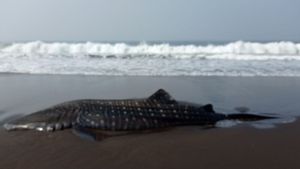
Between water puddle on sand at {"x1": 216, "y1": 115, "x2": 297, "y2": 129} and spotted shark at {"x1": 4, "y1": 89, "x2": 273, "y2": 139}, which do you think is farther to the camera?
water puddle on sand at {"x1": 216, "y1": 115, "x2": 297, "y2": 129}

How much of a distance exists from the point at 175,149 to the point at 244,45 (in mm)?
22246

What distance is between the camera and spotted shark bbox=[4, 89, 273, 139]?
24.5ft

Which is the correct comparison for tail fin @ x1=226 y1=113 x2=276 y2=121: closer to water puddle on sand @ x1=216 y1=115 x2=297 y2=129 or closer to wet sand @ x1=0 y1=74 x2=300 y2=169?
water puddle on sand @ x1=216 y1=115 x2=297 y2=129

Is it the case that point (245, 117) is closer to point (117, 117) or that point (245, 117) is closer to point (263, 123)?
point (263, 123)

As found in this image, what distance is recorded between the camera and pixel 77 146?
671 cm

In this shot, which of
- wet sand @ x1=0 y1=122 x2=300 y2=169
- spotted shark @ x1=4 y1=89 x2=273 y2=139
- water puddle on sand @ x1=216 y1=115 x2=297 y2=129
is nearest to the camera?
wet sand @ x1=0 y1=122 x2=300 y2=169

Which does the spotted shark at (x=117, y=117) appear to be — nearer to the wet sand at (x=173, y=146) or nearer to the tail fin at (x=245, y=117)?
the wet sand at (x=173, y=146)

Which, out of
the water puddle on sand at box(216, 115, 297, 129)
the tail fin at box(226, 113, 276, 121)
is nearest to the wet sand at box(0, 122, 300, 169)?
the water puddle on sand at box(216, 115, 297, 129)

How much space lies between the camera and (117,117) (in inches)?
295

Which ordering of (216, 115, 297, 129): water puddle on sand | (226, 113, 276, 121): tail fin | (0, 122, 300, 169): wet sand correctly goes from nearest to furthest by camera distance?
(0, 122, 300, 169): wet sand < (216, 115, 297, 129): water puddle on sand < (226, 113, 276, 121): tail fin

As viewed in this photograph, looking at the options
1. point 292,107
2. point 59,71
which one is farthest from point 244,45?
point 292,107

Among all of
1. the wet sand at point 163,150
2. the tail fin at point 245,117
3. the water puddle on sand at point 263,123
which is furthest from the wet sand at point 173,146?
the tail fin at point 245,117

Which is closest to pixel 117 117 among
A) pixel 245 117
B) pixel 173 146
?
pixel 173 146

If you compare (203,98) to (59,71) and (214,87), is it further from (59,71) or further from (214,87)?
(59,71)
